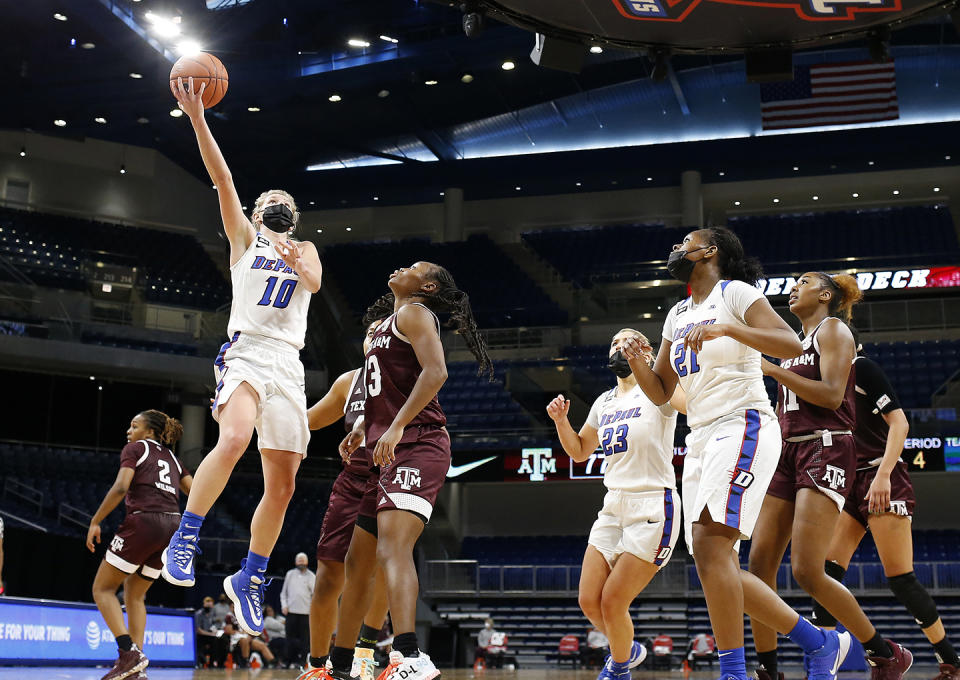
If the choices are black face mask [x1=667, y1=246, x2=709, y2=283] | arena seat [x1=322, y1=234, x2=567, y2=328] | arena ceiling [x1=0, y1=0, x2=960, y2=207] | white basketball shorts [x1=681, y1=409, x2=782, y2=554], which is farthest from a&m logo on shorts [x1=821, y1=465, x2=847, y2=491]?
arena seat [x1=322, y1=234, x2=567, y2=328]

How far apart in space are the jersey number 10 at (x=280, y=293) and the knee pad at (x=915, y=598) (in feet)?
11.6

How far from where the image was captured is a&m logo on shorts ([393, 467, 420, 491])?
14.3ft

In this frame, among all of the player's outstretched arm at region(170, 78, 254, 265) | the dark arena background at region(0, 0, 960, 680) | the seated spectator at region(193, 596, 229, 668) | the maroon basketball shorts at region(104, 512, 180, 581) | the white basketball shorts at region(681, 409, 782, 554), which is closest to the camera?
the white basketball shorts at region(681, 409, 782, 554)

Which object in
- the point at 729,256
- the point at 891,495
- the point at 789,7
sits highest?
the point at 789,7

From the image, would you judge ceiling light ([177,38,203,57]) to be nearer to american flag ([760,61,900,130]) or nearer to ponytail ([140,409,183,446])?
american flag ([760,61,900,130])

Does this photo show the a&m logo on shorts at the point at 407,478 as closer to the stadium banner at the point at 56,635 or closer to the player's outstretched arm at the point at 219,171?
the player's outstretched arm at the point at 219,171

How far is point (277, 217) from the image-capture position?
15.3ft

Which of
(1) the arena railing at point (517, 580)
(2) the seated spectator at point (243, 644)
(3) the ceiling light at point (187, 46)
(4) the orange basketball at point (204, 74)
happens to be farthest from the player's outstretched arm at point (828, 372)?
(3) the ceiling light at point (187, 46)

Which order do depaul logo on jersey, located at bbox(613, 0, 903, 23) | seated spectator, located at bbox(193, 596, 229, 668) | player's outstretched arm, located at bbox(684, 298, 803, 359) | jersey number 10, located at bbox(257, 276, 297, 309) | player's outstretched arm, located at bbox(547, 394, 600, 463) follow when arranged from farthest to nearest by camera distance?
seated spectator, located at bbox(193, 596, 229, 668) → depaul logo on jersey, located at bbox(613, 0, 903, 23) → player's outstretched arm, located at bbox(547, 394, 600, 463) → jersey number 10, located at bbox(257, 276, 297, 309) → player's outstretched arm, located at bbox(684, 298, 803, 359)

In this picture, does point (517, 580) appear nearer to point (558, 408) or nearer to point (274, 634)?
point (274, 634)

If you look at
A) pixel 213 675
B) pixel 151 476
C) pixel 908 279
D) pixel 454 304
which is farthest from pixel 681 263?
pixel 908 279

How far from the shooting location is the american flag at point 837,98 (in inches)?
830

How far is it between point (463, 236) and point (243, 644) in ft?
49.0

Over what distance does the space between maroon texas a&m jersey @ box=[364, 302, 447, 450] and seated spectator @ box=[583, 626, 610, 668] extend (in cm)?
1324
